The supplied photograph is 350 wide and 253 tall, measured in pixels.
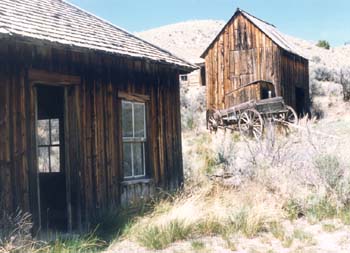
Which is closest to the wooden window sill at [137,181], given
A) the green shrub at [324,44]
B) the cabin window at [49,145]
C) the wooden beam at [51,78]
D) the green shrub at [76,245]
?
the cabin window at [49,145]

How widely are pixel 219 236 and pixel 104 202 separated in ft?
7.22

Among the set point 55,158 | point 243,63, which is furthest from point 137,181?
point 243,63

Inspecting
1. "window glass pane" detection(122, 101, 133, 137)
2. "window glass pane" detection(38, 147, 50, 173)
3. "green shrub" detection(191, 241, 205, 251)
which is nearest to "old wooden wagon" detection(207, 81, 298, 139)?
"window glass pane" detection(122, 101, 133, 137)

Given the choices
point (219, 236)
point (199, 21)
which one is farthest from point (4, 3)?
point (199, 21)

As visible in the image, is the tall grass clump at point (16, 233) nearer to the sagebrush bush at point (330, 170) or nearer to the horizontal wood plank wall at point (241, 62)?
the sagebrush bush at point (330, 170)

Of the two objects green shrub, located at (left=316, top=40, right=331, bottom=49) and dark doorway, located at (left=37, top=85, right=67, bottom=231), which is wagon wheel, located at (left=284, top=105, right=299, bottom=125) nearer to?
dark doorway, located at (left=37, top=85, right=67, bottom=231)

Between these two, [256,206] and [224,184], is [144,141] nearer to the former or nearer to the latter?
[224,184]

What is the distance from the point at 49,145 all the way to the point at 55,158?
0.33 m

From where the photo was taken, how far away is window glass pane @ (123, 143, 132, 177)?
9.56 m

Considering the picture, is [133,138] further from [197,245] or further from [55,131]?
[197,245]

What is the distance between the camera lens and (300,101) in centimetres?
2830

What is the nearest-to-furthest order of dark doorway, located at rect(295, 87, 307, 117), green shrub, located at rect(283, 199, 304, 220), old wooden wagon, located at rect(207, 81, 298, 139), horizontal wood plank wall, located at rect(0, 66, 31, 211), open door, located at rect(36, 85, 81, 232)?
horizontal wood plank wall, located at rect(0, 66, 31, 211)
green shrub, located at rect(283, 199, 304, 220)
open door, located at rect(36, 85, 81, 232)
old wooden wagon, located at rect(207, 81, 298, 139)
dark doorway, located at rect(295, 87, 307, 117)

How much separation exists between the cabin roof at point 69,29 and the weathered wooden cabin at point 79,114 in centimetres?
3

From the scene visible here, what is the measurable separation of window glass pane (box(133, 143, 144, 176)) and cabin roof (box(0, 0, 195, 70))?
5.53 feet
